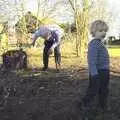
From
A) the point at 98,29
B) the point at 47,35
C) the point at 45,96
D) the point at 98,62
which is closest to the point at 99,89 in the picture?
the point at 98,62

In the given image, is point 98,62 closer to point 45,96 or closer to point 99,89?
point 99,89

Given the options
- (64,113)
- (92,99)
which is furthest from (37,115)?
(92,99)

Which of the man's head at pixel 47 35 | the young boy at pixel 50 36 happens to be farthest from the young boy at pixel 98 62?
the man's head at pixel 47 35

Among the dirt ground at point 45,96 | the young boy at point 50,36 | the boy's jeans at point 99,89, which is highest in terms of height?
the young boy at point 50,36

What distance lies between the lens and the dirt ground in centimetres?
690

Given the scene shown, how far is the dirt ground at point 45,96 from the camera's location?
22.6 ft

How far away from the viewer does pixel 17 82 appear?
1084 centimetres

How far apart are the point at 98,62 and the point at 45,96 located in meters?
2.14

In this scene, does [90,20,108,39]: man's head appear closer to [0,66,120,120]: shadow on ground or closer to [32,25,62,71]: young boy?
[0,66,120,120]: shadow on ground

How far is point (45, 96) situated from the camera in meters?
8.59

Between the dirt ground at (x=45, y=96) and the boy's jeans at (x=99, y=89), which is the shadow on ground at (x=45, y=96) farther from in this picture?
the boy's jeans at (x=99, y=89)

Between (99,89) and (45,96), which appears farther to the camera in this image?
(45,96)

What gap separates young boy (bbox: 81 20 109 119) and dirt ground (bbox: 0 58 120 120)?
1.07 ft

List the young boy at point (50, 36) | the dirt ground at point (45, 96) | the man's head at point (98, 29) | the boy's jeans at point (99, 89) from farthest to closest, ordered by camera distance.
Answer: the young boy at point (50, 36), the dirt ground at point (45, 96), the boy's jeans at point (99, 89), the man's head at point (98, 29)
